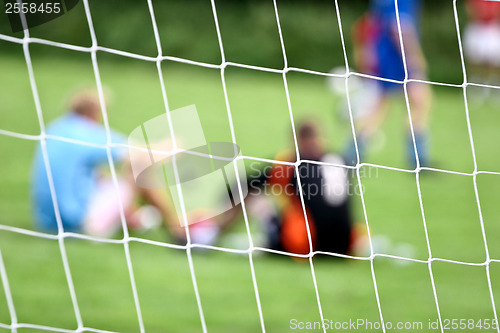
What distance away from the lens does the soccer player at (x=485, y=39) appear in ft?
29.3

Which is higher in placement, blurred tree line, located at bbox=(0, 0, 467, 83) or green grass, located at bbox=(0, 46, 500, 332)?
blurred tree line, located at bbox=(0, 0, 467, 83)

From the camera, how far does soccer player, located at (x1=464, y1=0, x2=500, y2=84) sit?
894 cm

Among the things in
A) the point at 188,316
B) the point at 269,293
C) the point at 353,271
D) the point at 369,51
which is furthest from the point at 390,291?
the point at 369,51

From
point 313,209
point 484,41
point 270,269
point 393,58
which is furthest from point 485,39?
point 270,269

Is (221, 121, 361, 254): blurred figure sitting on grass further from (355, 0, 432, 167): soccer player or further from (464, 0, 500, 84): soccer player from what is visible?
(464, 0, 500, 84): soccer player

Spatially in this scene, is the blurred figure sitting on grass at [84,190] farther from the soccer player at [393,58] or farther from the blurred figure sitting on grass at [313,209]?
the soccer player at [393,58]

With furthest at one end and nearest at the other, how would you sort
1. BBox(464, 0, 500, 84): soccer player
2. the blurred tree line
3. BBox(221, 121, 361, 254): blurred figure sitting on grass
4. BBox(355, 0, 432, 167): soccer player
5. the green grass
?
the blurred tree line < BBox(464, 0, 500, 84): soccer player < BBox(355, 0, 432, 167): soccer player < BBox(221, 121, 361, 254): blurred figure sitting on grass < the green grass

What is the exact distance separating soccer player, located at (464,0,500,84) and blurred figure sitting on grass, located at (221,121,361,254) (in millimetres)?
6604

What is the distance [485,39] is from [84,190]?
23.7 ft

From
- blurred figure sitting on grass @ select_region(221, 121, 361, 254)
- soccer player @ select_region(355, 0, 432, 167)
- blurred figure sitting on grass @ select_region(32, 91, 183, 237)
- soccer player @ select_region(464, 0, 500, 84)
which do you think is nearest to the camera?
blurred figure sitting on grass @ select_region(221, 121, 361, 254)

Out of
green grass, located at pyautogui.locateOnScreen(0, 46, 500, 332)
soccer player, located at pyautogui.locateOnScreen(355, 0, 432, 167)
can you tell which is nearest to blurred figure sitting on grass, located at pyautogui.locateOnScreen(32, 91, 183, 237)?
green grass, located at pyautogui.locateOnScreen(0, 46, 500, 332)

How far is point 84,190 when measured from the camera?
132 inches

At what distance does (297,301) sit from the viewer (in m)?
2.68

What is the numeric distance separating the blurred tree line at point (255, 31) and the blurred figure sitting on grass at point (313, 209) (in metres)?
6.73
